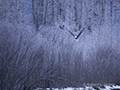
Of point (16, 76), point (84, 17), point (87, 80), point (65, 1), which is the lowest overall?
point (87, 80)

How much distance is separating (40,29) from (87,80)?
3.48m

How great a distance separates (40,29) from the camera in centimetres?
860

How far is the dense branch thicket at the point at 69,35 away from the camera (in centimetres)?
739

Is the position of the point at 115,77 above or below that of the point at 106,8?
below

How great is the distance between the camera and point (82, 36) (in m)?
9.70

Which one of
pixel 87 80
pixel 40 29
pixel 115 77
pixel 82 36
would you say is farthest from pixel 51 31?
A: pixel 115 77

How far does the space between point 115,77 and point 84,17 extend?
13.5ft

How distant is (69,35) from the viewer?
8.96 m

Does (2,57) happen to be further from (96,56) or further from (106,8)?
(106,8)

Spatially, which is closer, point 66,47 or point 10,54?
point 10,54

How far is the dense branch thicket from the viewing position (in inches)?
291

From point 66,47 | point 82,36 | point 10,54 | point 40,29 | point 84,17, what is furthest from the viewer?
point 84,17

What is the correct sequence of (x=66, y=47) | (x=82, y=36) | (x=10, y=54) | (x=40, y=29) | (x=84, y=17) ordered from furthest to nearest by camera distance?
1. (x=84, y=17)
2. (x=82, y=36)
3. (x=40, y=29)
4. (x=66, y=47)
5. (x=10, y=54)

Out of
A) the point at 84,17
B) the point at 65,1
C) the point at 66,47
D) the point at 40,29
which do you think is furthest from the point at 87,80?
the point at 65,1
